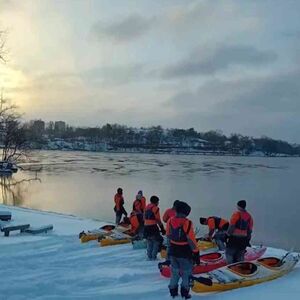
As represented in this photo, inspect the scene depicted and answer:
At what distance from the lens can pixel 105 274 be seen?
8.65 m

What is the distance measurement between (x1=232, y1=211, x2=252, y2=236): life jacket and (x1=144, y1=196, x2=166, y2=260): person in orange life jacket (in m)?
1.78

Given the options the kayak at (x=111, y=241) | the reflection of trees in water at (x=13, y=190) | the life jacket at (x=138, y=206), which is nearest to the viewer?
the kayak at (x=111, y=241)

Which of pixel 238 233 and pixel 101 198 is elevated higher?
pixel 238 233

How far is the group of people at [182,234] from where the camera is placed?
274 inches

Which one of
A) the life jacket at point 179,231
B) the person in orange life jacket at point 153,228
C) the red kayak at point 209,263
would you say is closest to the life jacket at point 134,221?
the person in orange life jacket at point 153,228

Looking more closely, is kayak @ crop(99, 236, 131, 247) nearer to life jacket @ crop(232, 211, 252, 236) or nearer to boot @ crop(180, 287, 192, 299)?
life jacket @ crop(232, 211, 252, 236)

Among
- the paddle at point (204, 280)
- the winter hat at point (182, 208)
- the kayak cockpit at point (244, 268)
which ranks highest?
the winter hat at point (182, 208)

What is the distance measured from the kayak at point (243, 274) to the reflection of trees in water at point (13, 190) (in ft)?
73.8

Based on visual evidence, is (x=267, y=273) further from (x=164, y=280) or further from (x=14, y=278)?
(x=14, y=278)

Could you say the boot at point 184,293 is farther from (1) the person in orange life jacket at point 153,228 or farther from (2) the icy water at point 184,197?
(2) the icy water at point 184,197

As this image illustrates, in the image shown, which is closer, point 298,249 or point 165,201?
point 298,249

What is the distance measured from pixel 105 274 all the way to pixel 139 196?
3.66 metres

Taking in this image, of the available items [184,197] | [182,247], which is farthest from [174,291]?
[184,197]

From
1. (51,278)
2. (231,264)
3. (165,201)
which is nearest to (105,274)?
(51,278)
